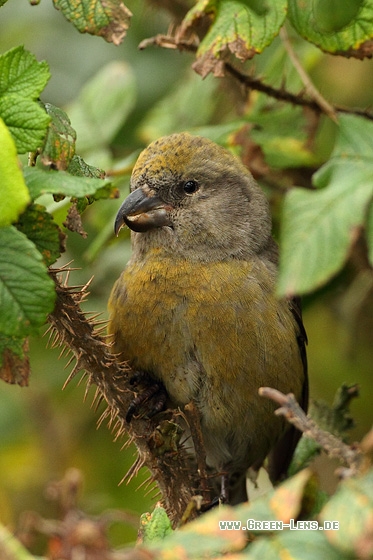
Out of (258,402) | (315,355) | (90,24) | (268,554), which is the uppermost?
(90,24)

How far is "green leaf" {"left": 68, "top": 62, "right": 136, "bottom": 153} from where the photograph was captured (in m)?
3.99

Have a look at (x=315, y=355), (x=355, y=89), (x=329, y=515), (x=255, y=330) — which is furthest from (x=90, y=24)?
(x=355, y=89)

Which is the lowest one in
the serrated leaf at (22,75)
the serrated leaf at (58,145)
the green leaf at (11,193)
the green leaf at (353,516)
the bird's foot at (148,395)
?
the bird's foot at (148,395)

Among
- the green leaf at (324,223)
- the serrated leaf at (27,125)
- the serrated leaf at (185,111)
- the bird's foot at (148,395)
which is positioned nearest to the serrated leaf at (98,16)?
the serrated leaf at (27,125)

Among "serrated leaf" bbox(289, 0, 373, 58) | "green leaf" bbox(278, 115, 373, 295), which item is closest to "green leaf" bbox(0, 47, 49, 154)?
"green leaf" bbox(278, 115, 373, 295)

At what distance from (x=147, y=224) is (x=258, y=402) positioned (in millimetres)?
826

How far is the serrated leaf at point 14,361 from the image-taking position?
2051mm

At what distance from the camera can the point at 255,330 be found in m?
3.17

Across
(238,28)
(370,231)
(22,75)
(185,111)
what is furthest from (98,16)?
(185,111)

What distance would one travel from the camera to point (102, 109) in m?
4.03

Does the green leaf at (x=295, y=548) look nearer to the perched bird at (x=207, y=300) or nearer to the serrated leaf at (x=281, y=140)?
the perched bird at (x=207, y=300)

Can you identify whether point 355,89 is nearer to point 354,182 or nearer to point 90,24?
point 90,24

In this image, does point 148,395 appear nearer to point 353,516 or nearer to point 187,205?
point 187,205

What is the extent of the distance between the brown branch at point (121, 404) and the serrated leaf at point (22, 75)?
66cm
